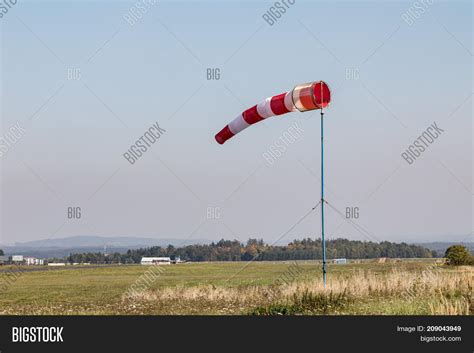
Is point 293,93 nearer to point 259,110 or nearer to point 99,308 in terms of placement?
point 259,110

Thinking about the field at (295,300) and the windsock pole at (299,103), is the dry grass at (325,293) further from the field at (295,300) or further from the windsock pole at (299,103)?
the windsock pole at (299,103)

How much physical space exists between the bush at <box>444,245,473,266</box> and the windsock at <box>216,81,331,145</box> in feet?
57.9

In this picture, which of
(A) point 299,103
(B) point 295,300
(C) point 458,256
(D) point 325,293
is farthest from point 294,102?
(C) point 458,256

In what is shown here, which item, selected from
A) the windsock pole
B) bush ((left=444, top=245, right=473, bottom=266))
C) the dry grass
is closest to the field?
the dry grass

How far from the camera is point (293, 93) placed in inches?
872

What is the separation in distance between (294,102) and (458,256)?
62.8 feet

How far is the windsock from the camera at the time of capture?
2186 cm

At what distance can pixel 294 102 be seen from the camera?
73.1 ft

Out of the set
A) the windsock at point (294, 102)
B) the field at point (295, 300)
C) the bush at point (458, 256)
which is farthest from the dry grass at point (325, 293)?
the bush at point (458, 256)

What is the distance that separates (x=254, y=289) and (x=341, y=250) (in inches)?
1017

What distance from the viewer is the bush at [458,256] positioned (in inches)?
1445

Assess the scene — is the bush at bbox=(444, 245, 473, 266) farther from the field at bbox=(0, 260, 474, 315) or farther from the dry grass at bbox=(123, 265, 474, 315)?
the dry grass at bbox=(123, 265, 474, 315)
